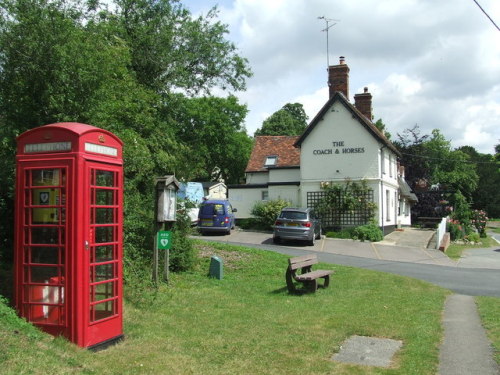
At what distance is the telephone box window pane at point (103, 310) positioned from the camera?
20.5 feet

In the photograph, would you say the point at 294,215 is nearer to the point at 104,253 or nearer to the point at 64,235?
the point at 104,253

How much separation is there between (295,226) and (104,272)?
56.6ft

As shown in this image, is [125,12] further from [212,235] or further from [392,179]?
[392,179]

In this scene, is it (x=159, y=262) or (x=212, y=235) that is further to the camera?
(x=212, y=235)

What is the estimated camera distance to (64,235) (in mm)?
6020

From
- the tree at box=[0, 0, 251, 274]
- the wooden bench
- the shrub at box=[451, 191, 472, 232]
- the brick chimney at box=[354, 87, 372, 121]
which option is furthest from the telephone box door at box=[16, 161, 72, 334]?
the shrub at box=[451, 191, 472, 232]

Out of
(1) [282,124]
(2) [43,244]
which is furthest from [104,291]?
(1) [282,124]

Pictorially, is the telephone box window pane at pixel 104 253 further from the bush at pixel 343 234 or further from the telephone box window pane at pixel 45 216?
the bush at pixel 343 234

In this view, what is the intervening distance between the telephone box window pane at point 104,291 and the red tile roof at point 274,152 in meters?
27.5

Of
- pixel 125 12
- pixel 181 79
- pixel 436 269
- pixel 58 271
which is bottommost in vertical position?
pixel 436 269

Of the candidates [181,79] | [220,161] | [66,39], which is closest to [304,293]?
[66,39]

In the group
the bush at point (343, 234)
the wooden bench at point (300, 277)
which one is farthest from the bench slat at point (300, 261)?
the bush at point (343, 234)

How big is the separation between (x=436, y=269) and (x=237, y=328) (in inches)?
469

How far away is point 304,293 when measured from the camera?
11.1m
